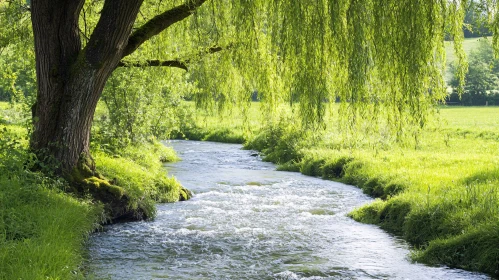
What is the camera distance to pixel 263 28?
29.4 feet

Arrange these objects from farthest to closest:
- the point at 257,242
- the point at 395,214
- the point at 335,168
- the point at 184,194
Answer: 1. the point at 335,168
2. the point at 184,194
3. the point at 395,214
4. the point at 257,242

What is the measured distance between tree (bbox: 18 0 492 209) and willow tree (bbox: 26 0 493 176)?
2 centimetres

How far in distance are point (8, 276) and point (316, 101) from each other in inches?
152

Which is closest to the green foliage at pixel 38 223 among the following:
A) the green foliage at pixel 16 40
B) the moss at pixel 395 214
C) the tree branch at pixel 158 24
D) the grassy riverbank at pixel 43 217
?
the grassy riverbank at pixel 43 217

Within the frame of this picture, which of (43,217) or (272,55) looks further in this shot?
(272,55)

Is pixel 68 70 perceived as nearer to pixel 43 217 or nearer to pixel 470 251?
pixel 43 217

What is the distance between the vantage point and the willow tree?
7070 mm

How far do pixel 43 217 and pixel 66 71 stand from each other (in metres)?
2.59

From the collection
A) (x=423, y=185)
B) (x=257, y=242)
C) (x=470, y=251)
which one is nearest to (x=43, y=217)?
(x=257, y=242)

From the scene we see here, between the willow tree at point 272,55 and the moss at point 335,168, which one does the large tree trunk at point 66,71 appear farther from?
the moss at point 335,168

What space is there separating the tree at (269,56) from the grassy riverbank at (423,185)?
576 mm

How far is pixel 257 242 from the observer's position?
31.0 ft

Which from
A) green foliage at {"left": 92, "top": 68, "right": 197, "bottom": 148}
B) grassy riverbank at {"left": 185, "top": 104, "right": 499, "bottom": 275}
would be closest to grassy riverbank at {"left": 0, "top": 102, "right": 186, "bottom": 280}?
grassy riverbank at {"left": 185, "top": 104, "right": 499, "bottom": 275}

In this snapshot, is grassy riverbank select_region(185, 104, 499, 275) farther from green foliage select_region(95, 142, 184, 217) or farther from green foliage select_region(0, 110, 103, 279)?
green foliage select_region(0, 110, 103, 279)
